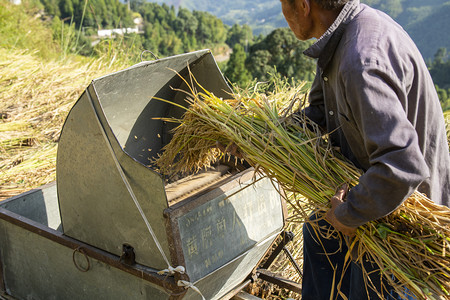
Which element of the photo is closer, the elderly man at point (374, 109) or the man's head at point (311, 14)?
the elderly man at point (374, 109)

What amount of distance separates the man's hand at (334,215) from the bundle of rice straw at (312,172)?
1.5 inches

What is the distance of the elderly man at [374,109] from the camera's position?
4.50ft

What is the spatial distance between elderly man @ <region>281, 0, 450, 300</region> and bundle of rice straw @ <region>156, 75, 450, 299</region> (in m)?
0.08

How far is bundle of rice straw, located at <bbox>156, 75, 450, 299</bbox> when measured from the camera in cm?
153

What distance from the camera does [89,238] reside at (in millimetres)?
2172

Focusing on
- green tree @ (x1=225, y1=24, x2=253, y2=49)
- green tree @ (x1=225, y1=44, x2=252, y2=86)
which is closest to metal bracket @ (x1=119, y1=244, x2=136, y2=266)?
green tree @ (x1=225, y1=44, x2=252, y2=86)

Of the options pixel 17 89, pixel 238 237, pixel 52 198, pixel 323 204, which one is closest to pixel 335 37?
pixel 323 204

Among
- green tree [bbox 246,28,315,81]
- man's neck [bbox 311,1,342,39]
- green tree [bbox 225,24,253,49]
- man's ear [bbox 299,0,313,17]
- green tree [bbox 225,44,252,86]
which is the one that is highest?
man's ear [bbox 299,0,313,17]

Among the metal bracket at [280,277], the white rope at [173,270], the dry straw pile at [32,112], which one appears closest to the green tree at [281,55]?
the dry straw pile at [32,112]

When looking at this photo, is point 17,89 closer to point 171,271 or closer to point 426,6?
point 171,271

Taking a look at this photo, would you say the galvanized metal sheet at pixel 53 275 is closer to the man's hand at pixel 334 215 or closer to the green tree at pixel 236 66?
the man's hand at pixel 334 215

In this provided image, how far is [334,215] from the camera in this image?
162 cm

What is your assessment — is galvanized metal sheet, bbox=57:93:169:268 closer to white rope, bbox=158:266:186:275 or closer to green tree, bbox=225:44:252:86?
white rope, bbox=158:266:186:275

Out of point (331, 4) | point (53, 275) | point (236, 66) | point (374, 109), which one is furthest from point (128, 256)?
point (236, 66)
